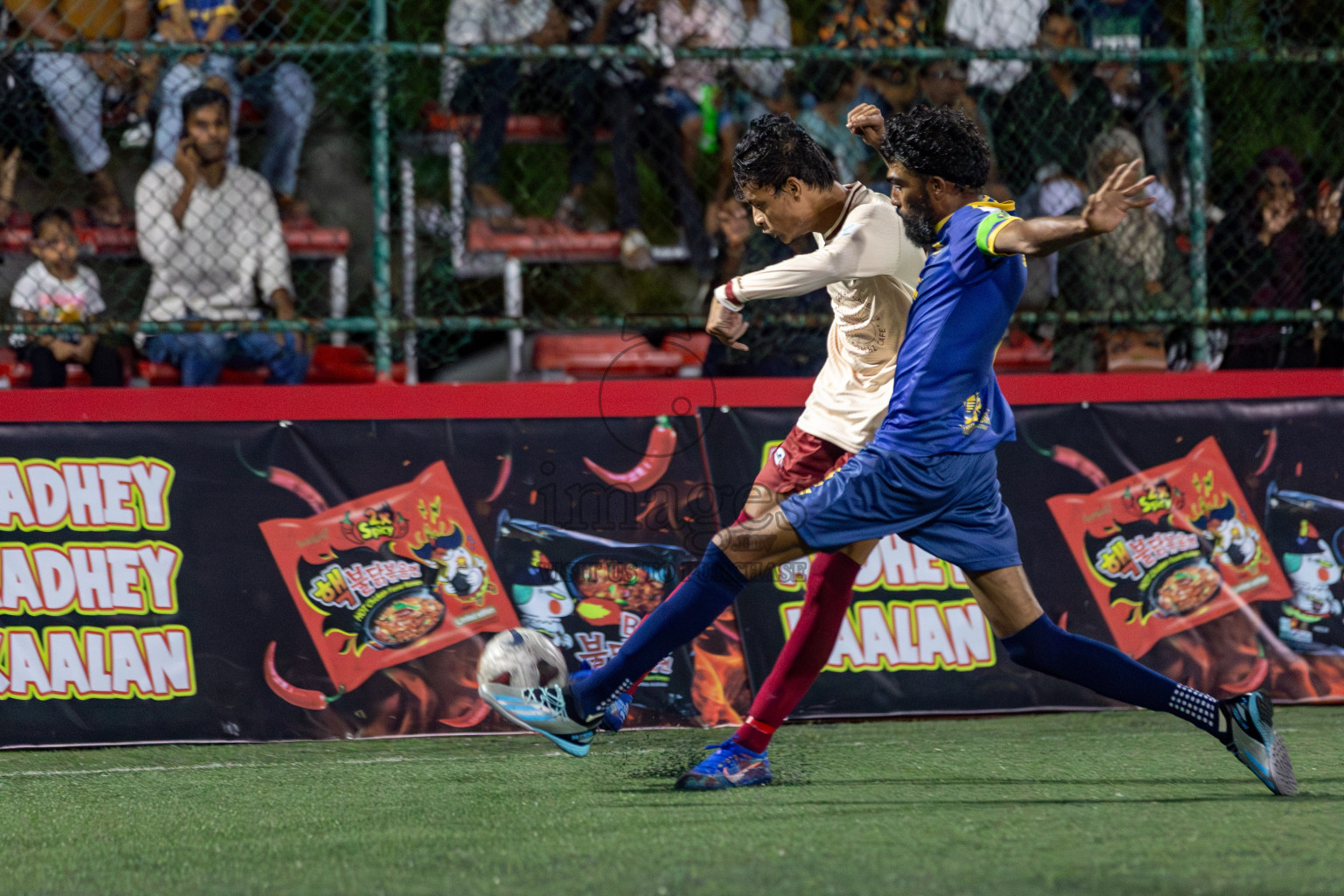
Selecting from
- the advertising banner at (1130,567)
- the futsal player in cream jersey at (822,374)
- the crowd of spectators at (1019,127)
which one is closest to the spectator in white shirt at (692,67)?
the crowd of spectators at (1019,127)

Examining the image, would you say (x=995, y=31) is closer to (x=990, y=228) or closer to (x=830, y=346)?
(x=830, y=346)

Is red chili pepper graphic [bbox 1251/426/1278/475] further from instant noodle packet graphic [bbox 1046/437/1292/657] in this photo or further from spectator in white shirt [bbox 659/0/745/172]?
spectator in white shirt [bbox 659/0/745/172]

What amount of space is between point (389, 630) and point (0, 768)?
133 cm

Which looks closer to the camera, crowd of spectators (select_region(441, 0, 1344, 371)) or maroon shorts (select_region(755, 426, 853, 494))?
maroon shorts (select_region(755, 426, 853, 494))

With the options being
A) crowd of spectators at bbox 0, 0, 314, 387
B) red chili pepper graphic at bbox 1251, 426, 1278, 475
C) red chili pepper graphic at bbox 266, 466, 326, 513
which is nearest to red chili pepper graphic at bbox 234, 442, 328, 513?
Result: red chili pepper graphic at bbox 266, 466, 326, 513

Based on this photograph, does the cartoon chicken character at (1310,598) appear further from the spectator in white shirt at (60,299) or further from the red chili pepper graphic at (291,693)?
the spectator in white shirt at (60,299)

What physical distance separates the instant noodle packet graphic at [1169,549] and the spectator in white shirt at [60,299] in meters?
4.00

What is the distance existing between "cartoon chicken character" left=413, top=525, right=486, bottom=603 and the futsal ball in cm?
117

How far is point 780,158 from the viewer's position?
3.66 m

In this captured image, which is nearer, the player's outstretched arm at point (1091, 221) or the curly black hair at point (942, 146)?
the player's outstretched arm at point (1091, 221)

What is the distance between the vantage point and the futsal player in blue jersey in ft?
10.9

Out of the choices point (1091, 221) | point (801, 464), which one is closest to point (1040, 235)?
point (1091, 221)

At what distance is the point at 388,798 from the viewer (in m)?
3.59

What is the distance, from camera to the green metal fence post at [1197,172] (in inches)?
223
